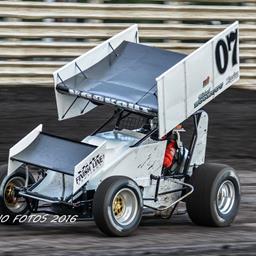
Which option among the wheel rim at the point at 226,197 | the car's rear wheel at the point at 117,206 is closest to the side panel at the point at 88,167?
the car's rear wheel at the point at 117,206

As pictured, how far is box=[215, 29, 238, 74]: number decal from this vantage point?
30.5 ft

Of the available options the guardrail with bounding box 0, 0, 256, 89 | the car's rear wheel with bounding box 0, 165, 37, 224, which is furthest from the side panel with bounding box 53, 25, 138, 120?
the guardrail with bounding box 0, 0, 256, 89

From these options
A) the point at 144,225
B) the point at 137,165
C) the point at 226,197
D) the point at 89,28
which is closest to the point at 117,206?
the point at 137,165

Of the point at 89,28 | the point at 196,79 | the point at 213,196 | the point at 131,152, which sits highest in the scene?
the point at 89,28

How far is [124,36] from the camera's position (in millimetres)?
10031

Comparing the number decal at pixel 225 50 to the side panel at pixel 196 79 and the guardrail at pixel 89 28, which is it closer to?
the side panel at pixel 196 79

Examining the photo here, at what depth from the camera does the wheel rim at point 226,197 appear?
9.32m

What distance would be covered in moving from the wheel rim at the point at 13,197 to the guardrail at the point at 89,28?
7.19 meters

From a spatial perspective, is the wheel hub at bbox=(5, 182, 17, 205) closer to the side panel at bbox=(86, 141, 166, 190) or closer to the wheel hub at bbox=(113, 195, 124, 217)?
the side panel at bbox=(86, 141, 166, 190)

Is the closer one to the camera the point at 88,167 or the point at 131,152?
the point at 88,167

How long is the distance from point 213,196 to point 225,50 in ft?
4.66

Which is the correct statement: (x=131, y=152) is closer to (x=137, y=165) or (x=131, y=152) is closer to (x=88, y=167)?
(x=137, y=165)

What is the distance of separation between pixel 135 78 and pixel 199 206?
1356 millimetres

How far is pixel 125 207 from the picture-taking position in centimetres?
859
